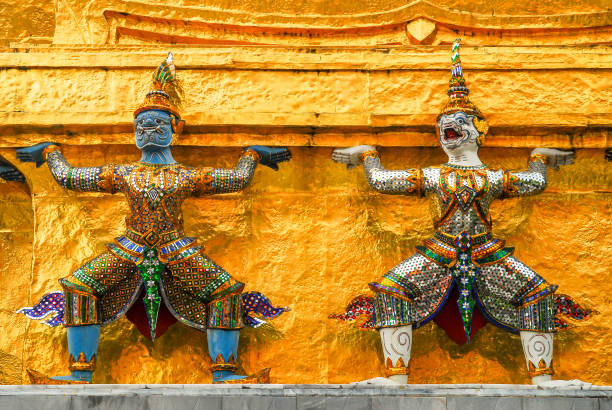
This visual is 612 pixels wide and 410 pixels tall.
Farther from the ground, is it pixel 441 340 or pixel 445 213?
pixel 445 213

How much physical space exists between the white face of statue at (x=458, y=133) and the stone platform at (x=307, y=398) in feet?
5.10

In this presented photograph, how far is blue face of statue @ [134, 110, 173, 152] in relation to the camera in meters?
5.07

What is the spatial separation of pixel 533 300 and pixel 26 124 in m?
3.10

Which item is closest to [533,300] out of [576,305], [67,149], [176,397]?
[576,305]

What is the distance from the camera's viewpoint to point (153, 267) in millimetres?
4820

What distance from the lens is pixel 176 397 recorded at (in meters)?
3.93

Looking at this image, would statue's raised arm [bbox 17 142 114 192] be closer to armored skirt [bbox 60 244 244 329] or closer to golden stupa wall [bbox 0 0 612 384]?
armored skirt [bbox 60 244 244 329]

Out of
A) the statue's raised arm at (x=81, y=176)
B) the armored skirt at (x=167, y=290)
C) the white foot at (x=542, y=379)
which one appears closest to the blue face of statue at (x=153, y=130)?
the statue's raised arm at (x=81, y=176)

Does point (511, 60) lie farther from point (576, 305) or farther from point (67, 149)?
point (67, 149)

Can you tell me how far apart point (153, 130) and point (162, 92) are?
10.3 inches

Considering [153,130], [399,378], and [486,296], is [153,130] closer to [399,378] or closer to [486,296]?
[399,378]

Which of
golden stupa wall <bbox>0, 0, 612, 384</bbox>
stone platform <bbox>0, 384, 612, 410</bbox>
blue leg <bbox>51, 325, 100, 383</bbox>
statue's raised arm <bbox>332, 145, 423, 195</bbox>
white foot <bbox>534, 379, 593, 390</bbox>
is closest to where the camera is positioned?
stone platform <bbox>0, 384, 612, 410</bbox>

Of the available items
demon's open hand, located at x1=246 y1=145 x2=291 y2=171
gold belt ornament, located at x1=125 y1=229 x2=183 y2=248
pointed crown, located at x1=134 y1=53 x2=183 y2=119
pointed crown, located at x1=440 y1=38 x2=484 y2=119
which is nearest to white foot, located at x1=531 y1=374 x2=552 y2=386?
pointed crown, located at x1=440 y1=38 x2=484 y2=119

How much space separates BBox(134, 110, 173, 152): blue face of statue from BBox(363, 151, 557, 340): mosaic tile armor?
4.56ft
